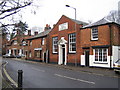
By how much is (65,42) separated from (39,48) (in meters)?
9.84

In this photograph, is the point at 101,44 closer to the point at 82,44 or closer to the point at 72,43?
the point at 82,44

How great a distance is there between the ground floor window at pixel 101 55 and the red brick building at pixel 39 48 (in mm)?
12541

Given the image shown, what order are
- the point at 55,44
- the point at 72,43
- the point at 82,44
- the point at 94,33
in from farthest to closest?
the point at 55,44 < the point at 72,43 < the point at 82,44 < the point at 94,33

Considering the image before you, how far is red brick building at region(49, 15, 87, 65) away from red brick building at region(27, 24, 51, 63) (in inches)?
67.0

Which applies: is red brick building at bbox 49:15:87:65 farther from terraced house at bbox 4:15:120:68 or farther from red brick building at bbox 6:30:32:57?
red brick building at bbox 6:30:32:57

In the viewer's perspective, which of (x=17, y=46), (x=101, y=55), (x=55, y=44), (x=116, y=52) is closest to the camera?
(x=116, y=52)

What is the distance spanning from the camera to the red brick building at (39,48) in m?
29.6

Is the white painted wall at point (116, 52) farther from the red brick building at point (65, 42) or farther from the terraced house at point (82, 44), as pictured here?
the red brick building at point (65, 42)

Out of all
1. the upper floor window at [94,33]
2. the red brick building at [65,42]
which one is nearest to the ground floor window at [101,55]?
the upper floor window at [94,33]

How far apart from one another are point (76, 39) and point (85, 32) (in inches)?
82.8

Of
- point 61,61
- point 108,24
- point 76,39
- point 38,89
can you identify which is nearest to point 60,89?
point 38,89

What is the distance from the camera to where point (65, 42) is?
78.7ft

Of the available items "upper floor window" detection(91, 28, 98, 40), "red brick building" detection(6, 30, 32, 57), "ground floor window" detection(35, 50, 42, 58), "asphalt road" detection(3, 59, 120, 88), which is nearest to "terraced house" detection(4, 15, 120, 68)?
"upper floor window" detection(91, 28, 98, 40)

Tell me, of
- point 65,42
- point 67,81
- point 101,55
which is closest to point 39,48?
point 65,42
